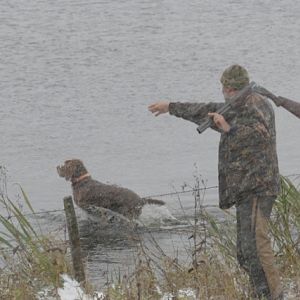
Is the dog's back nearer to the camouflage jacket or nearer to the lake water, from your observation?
the lake water

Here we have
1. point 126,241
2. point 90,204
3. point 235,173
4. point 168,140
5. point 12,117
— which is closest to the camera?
point 235,173

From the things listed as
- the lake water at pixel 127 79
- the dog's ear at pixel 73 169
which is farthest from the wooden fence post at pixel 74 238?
the lake water at pixel 127 79

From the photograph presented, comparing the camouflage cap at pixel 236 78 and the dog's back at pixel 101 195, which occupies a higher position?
the camouflage cap at pixel 236 78

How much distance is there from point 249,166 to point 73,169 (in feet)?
21.5

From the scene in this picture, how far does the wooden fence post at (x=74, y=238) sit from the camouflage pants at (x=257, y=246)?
1448mm

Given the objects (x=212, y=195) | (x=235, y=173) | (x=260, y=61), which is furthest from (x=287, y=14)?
(x=235, y=173)

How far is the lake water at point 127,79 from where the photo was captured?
15.4m

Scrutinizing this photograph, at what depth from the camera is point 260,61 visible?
22.1 metres

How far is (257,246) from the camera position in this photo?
21.7 feet

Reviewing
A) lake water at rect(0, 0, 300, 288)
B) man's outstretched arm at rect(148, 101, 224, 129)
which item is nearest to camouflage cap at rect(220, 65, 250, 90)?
man's outstretched arm at rect(148, 101, 224, 129)

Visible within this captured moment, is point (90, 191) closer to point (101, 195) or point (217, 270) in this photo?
point (101, 195)

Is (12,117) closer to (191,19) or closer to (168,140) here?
(168,140)

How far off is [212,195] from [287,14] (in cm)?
1415

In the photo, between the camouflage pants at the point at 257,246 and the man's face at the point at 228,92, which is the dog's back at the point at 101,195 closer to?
the camouflage pants at the point at 257,246
